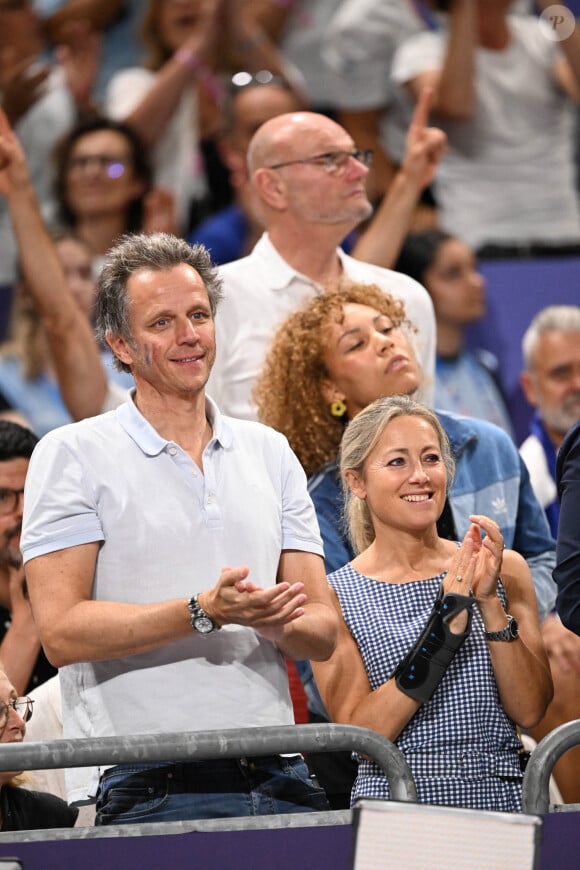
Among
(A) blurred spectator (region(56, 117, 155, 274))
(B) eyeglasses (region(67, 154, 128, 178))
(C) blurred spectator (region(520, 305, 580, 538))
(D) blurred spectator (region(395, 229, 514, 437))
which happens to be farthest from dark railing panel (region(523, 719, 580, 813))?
(B) eyeglasses (region(67, 154, 128, 178))

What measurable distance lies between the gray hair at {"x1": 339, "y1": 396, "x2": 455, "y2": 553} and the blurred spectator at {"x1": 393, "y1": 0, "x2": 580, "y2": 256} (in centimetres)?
298

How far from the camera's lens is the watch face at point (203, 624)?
235 centimetres

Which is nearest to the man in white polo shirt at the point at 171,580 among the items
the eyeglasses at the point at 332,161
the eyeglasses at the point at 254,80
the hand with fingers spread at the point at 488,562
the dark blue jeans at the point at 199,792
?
the dark blue jeans at the point at 199,792

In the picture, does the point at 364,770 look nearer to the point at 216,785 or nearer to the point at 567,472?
the point at 216,785

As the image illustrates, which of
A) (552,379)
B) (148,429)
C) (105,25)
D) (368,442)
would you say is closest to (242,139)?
(552,379)

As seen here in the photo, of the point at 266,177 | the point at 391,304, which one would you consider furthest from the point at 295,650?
the point at 266,177

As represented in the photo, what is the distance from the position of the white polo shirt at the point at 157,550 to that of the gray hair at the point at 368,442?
→ 1.15 ft

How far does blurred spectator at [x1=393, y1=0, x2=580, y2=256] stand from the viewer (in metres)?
5.88

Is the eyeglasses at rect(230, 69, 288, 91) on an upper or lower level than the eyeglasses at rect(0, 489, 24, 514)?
upper

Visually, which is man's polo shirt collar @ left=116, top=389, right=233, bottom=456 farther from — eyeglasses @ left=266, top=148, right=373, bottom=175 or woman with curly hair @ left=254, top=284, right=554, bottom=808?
eyeglasses @ left=266, top=148, right=373, bottom=175

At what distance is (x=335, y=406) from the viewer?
3.35m

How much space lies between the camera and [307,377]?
3385 mm

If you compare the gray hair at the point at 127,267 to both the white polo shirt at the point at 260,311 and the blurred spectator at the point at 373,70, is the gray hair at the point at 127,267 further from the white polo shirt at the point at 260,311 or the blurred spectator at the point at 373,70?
the blurred spectator at the point at 373,70

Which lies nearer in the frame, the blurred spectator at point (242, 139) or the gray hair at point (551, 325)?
the gray hair at point (551, 325)
